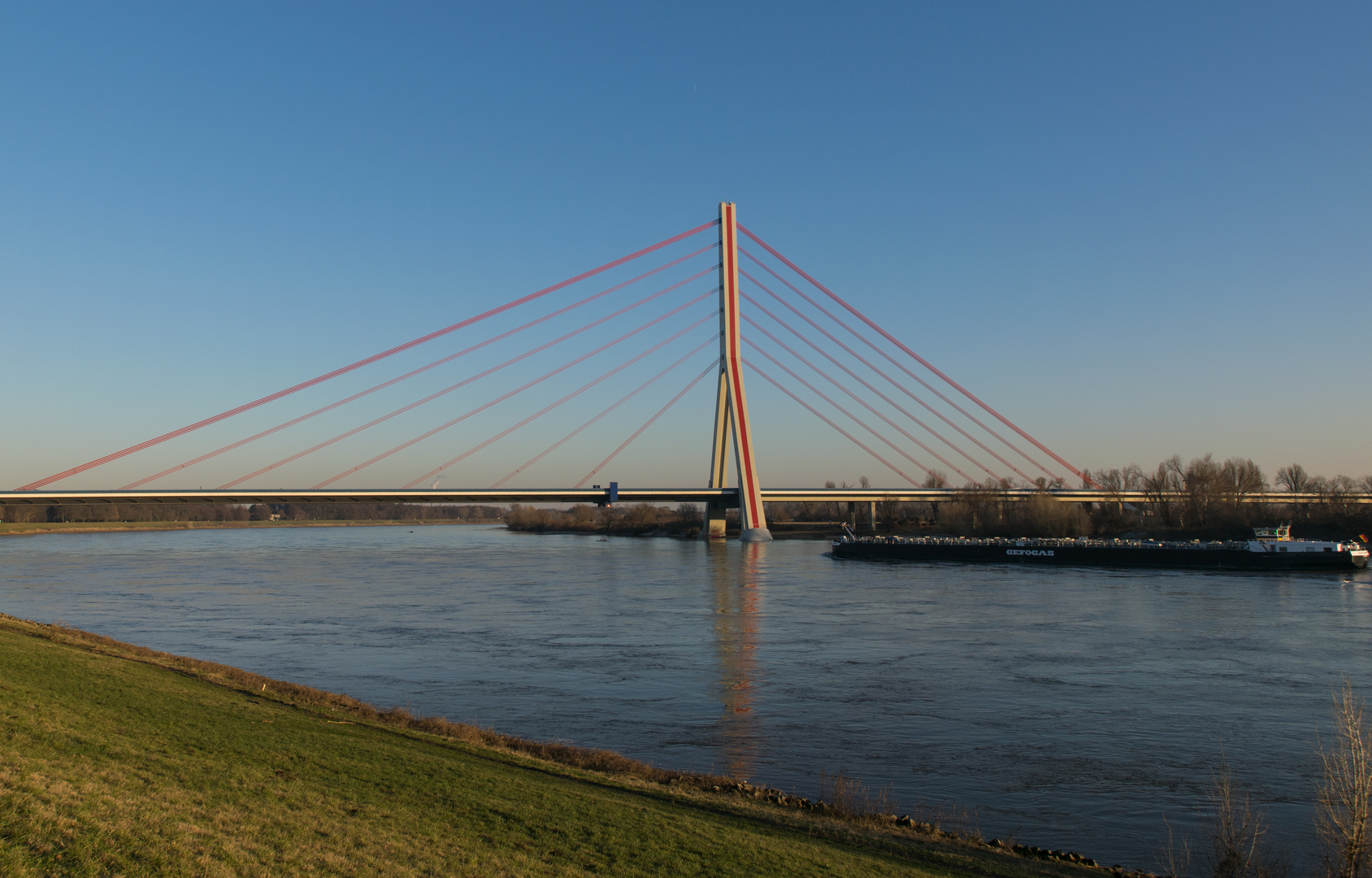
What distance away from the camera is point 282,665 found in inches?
715

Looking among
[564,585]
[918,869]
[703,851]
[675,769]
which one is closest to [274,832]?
[703,851]

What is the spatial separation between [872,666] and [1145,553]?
38.3 m

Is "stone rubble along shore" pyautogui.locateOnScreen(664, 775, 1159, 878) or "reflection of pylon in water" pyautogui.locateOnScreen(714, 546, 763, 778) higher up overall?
"stone rubble along shore" pyautogui.locateOnScreen(664, 775, 1159, 878)

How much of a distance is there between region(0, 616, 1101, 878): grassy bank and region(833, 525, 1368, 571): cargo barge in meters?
46.3

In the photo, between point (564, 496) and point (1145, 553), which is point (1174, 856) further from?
point (564, 496)

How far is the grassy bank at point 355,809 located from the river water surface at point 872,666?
2.13 metres

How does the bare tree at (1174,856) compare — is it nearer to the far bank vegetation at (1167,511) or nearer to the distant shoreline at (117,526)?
the far bank vegetation at (1167,511)

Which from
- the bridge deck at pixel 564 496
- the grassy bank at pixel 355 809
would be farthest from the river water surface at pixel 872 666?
the bridge deck at pixel 564 496

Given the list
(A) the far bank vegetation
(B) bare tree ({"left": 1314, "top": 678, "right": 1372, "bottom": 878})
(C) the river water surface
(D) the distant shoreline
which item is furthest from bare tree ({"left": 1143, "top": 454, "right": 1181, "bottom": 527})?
(D) the distant shoreline

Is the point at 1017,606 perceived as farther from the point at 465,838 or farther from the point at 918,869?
the point at 465,838

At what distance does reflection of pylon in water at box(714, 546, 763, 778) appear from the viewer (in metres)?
12.0

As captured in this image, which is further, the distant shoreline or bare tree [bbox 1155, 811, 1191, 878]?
the distant shoreline

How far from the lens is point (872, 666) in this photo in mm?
18828

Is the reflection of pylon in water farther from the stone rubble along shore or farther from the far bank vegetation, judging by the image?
the far bank vegetation
